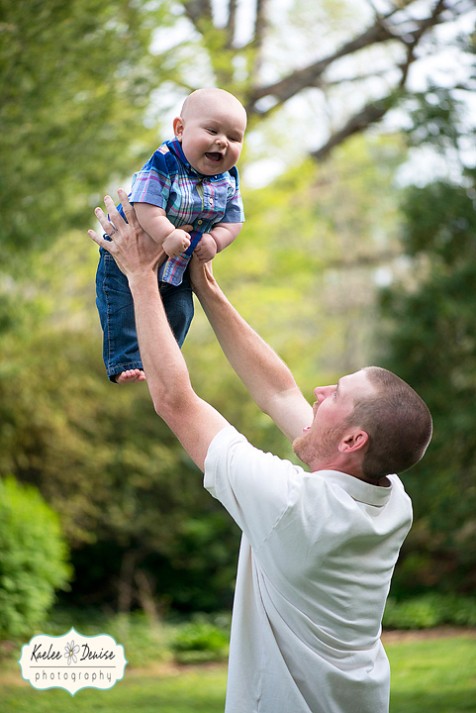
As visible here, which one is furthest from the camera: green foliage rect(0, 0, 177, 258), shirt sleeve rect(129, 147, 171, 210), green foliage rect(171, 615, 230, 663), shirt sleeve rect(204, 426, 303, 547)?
green foliage rect(171, 615, 230, 663)

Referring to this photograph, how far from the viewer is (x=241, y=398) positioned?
487 inches

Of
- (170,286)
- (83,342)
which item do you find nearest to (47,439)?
(83,342)

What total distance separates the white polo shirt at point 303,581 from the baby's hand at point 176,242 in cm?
51

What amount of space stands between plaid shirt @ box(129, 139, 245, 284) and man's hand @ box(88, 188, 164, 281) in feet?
0.23

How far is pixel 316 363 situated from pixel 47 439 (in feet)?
43.7

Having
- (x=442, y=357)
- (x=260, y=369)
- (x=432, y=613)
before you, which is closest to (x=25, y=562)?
(x=432, y=613)

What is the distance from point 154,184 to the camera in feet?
8.28

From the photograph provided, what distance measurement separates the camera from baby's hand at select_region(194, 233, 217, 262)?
2.67m

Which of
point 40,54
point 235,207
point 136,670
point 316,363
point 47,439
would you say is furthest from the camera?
point 316,363

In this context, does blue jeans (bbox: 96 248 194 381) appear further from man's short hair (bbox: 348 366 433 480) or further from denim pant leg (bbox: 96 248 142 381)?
man's short hair (bbox: 348 366 433 480)

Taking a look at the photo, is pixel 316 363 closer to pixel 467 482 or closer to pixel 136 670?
pixel 467 482

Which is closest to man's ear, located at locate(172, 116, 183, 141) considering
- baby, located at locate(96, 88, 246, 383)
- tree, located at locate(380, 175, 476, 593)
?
baby, located at locate(96, 88, 246, 383)

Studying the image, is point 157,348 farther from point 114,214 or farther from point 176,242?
point 114,214

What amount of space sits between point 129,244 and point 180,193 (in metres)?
0.20
